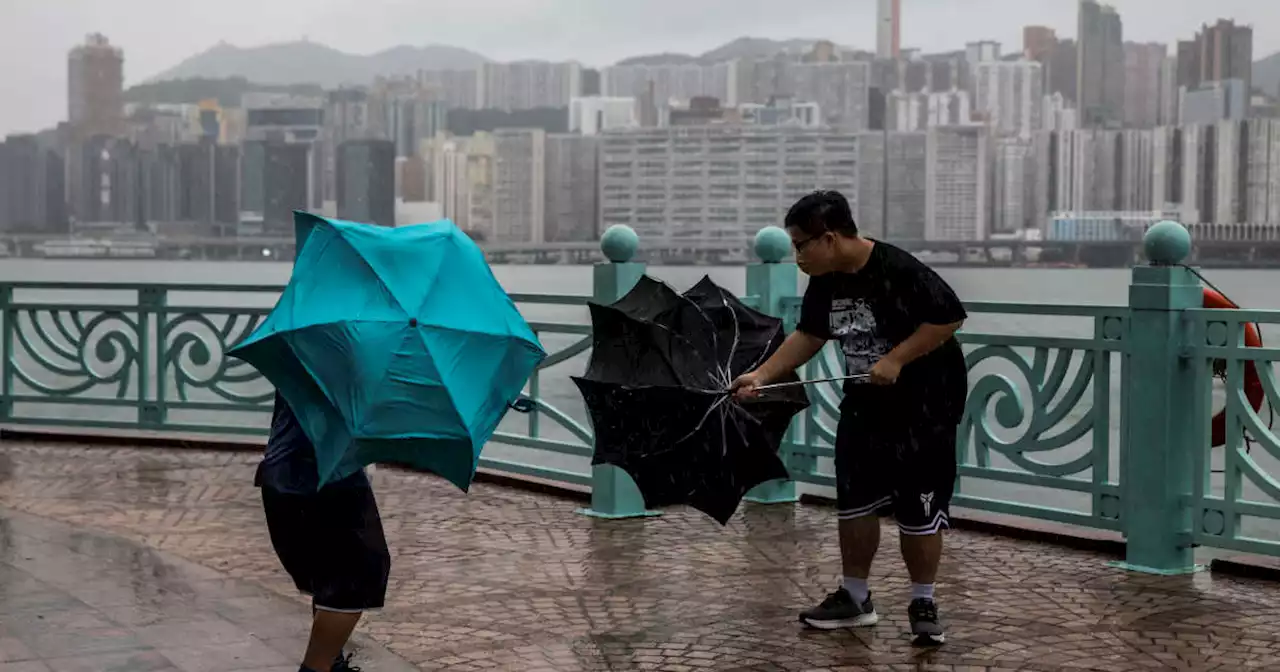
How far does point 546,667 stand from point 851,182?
7915 cm

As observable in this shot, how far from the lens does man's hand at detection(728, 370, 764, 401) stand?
5.27 m

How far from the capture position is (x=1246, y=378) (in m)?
6.64

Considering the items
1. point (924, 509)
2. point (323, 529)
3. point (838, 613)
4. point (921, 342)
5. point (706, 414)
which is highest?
point (921, 342)

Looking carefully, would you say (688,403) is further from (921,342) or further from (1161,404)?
(1161,404)

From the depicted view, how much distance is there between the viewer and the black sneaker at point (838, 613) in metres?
5.62

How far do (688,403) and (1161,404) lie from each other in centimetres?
236

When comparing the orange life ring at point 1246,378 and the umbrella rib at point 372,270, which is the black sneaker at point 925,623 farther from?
the umbrella rib at point 372,270

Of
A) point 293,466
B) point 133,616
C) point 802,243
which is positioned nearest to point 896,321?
point 802,243

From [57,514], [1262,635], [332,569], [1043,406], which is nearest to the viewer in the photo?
[332,569]

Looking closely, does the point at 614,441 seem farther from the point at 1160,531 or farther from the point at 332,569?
the point at 1160,531

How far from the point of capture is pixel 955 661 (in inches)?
207

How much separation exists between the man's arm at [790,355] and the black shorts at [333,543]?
164 cm

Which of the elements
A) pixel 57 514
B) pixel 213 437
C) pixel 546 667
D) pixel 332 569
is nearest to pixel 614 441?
pixel 546 667

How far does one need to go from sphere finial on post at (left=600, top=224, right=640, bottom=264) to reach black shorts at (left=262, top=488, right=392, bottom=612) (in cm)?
392
